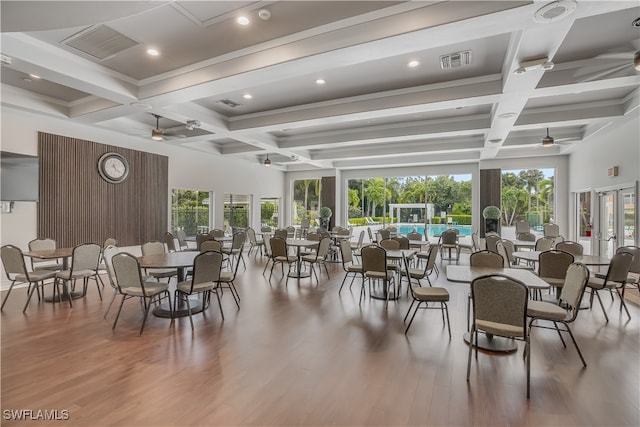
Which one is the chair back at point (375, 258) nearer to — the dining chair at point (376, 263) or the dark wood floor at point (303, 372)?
the dining chair at point (376, 263)

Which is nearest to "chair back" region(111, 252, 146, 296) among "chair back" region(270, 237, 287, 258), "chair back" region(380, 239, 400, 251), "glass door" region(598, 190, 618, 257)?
"chair back" region(270, 237, 287, 258)

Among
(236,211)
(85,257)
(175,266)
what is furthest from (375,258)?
(236,211)

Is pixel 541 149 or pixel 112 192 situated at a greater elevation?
pixel 541 149

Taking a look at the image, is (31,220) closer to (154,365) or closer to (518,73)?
(154,365)

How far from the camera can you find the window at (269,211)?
13416 mm

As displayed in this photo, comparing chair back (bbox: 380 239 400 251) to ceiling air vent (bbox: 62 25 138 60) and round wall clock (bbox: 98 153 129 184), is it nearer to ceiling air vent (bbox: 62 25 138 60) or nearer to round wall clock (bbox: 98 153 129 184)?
ceiling air vent (bbox: 62 25 138 60)

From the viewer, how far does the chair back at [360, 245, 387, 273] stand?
4965 millimetres

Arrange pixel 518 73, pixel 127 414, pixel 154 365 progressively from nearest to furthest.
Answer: pixel 127 414 → pixel 154 365 → pixel 518 73

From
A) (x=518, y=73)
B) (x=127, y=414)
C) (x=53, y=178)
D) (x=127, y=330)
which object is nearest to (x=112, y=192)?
(x=53, y=178)

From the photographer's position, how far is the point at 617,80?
15.3 ft

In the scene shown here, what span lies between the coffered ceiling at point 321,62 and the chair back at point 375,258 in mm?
2697

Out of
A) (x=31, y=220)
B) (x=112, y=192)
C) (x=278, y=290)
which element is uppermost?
(x=112, y=192)

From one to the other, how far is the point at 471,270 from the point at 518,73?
272cm

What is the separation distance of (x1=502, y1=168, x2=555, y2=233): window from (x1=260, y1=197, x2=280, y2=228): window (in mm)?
8910
